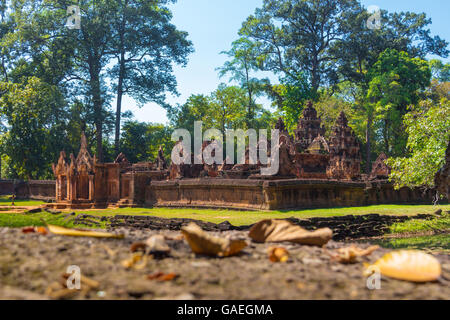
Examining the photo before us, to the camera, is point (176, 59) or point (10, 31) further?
point (176, 59)

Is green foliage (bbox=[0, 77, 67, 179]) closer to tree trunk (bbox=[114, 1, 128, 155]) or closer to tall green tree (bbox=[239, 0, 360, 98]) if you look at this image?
tree trunk (bbox=[114, 1, 128, 155])

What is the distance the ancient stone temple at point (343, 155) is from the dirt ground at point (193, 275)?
20.7 m

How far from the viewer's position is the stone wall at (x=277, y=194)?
685 inches

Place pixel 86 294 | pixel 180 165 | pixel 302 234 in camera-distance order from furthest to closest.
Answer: pixel 180 165, pixel 302 234, pixel 86 294

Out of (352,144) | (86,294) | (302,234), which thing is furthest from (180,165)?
(86,294)

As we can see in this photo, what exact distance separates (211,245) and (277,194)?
497 inches

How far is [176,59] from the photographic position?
48125 mm

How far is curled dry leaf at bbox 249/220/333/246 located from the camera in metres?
Result: 5.64

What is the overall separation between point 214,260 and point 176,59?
149 feet

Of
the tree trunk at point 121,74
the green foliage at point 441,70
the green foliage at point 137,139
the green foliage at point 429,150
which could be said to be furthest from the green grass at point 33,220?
the green foliage at point 441,70

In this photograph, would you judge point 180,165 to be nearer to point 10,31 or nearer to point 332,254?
point 332,254

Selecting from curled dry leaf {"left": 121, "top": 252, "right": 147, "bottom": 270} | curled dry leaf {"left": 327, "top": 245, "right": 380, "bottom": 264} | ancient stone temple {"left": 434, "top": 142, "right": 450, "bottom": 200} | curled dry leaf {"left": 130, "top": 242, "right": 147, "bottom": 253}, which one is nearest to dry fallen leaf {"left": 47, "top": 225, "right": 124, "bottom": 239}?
curled dry leaf {"left": 130, "top": 242, "right": 147, "bottom": 253}

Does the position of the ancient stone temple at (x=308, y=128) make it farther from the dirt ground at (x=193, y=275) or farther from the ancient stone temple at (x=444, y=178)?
the dirt ground at (x=193, y=275)

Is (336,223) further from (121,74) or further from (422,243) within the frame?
(121,74)
